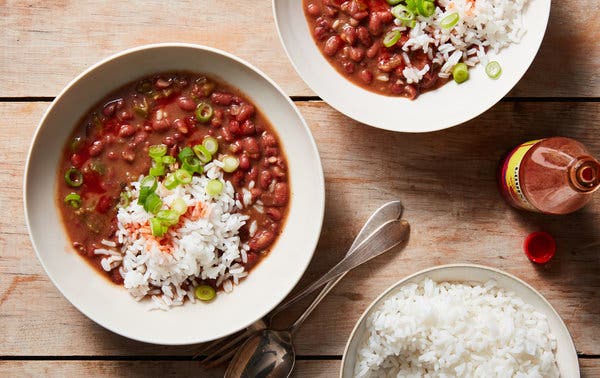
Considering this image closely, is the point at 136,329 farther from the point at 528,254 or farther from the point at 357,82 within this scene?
the point at 528,254

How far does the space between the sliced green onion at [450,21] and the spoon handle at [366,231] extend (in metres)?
0.79

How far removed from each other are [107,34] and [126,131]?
0.51 meters

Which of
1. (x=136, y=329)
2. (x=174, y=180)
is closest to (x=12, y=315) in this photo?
(x=136, y=329)

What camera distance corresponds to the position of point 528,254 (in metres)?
3.07

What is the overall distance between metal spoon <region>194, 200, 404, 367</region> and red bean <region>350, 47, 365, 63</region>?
65 centimetres

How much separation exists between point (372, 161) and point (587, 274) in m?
1.12

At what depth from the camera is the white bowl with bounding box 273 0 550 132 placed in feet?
9.23

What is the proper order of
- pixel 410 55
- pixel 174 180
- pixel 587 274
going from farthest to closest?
1. pixel 587 274
2. pixel 410 55
3. pixel 174 180

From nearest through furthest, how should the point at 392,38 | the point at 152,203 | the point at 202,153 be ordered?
1. the point at 152,203
2. the point at 202,153
3. the point at 392,38

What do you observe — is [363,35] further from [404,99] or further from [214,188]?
[214,188]

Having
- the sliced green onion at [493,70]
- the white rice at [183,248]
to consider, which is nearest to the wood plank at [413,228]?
the sliced green onion at [493,70]

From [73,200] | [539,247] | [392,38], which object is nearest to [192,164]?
[73,200]

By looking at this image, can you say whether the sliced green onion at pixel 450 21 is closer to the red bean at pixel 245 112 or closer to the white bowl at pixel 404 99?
the white bowl at pixel 404 99

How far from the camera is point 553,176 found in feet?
8.89
